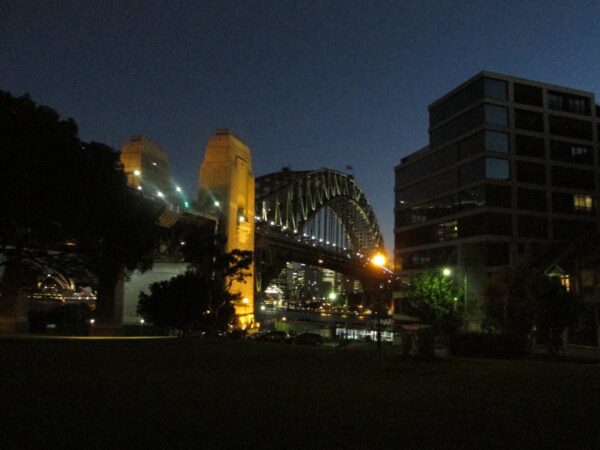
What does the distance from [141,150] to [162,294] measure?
21836 millimetres

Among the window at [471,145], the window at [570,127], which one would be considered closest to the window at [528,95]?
the window at [570,127]

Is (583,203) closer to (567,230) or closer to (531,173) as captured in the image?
(567,230)

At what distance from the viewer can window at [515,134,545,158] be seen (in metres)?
63.5

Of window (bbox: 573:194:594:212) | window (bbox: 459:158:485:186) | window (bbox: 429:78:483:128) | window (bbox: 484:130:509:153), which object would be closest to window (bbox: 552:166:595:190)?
window (bbox: 573:194:594:212)

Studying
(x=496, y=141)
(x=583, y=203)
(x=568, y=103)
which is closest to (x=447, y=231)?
(x=496, y=141)

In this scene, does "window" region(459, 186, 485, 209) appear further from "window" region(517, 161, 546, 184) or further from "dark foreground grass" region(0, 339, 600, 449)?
"dark foreground grass" region(0, 339, 600, 449)

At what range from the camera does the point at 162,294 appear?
159 ft

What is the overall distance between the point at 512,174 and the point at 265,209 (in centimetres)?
5962

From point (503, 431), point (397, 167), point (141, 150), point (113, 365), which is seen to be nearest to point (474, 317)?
point (397, 167)

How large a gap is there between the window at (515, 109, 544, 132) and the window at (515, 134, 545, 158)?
113 centimetres

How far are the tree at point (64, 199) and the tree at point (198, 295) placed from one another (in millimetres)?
15245

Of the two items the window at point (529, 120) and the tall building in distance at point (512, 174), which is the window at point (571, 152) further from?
the window at point (529, 120)

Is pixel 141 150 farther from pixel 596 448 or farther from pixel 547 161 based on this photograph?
pixel 596 448

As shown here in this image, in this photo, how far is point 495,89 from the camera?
63.4m
